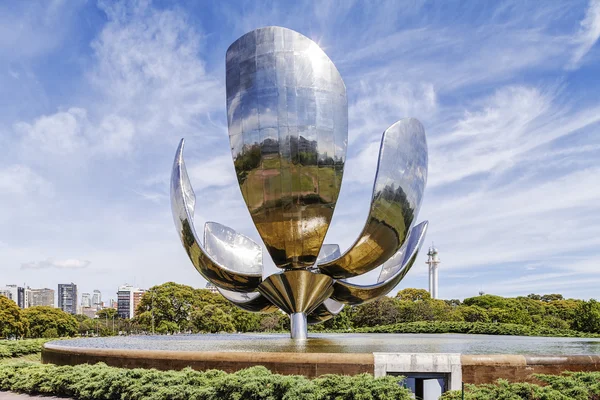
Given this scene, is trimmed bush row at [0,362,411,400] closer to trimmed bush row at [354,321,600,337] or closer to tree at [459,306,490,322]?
trimmed bush row at [354,321,600,337]

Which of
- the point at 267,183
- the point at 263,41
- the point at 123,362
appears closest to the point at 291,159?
the point at 267,183

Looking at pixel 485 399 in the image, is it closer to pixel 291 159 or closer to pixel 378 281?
pixel 291 159

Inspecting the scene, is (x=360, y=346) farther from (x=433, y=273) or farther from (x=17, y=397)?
(x=433, y=273)

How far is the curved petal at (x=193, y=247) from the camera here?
1419 cm

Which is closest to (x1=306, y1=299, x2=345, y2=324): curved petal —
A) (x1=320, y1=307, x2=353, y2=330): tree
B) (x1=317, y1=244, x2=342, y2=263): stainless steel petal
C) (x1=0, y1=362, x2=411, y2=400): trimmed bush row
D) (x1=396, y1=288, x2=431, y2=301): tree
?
(x1=317, y1=244, x2=342, y2=263): stainless steel petal

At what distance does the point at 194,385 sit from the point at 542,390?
5.45 metres

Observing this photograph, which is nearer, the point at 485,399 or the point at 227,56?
the point at 485,399

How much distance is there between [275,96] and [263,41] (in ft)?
4.39

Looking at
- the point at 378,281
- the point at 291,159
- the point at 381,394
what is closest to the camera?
the point at 381,394

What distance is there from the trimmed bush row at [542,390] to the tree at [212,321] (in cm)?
3134

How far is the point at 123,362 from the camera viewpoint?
11188 mm

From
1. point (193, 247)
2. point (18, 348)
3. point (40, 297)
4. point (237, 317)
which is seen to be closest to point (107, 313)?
point (237, 317)

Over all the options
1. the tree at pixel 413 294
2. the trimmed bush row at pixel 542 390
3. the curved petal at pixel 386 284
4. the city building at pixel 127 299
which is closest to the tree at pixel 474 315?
the tree at pixel 413 294

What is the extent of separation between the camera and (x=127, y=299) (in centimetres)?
16125
